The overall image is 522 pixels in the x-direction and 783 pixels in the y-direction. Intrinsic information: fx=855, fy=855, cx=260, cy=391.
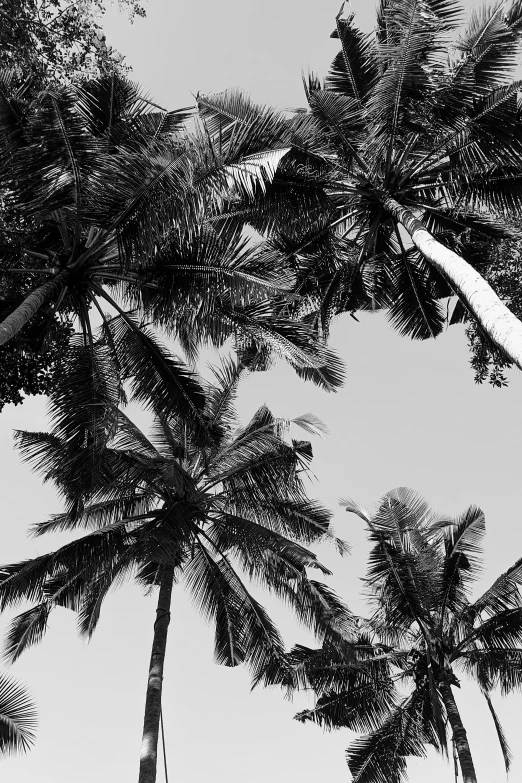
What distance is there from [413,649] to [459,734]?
190 centimetres

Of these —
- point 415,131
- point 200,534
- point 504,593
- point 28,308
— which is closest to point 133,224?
point 28,308

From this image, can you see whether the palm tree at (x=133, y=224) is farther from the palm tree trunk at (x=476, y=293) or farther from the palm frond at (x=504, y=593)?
the palm frond at (x=504, y=593)

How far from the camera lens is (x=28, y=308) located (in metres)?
10.6

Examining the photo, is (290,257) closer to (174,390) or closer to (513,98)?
(174,390)

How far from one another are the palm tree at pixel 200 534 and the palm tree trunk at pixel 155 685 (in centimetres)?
2

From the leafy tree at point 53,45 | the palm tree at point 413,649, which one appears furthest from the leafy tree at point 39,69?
the palm tree at point 413,649

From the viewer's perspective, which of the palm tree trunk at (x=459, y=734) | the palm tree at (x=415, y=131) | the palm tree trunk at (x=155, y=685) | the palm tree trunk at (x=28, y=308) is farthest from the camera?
the palm tree trunk at (x=459, y=734)

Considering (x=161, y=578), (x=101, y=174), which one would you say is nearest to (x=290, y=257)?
(x=101, y=174)

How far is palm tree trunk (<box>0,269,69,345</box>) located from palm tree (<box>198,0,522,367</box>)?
3.18 m

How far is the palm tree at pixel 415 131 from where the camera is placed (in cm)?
1202

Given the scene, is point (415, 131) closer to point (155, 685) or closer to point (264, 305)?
point (264, 305)

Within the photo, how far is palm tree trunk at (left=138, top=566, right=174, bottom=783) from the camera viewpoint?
13742mm

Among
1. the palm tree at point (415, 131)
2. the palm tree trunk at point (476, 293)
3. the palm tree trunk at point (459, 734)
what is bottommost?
the palm tree trunk at point (459, 734)

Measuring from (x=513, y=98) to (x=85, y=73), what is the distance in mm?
6000
